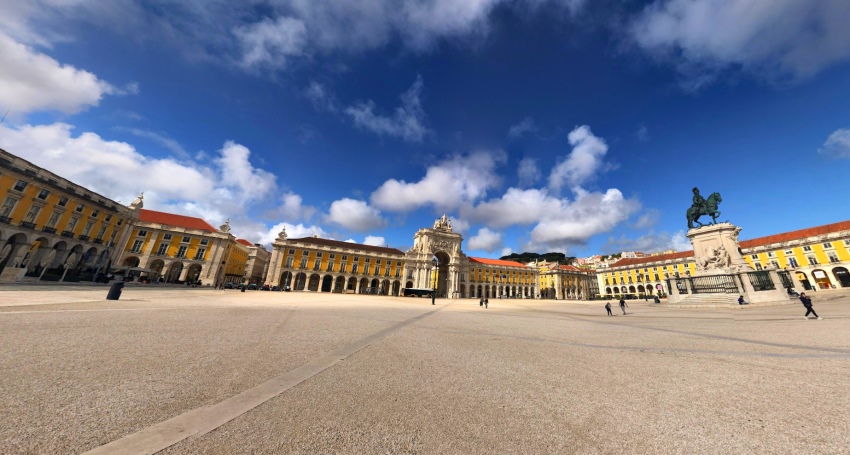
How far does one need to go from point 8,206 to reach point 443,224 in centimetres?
6683

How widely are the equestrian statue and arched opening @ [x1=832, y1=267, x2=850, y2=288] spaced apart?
4179 cm

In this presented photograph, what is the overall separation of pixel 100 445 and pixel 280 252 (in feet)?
201

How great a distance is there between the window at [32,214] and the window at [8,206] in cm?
152

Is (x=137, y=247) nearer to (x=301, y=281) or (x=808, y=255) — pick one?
(x=301, y=281)

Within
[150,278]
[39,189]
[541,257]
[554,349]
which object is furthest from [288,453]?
[541,257]

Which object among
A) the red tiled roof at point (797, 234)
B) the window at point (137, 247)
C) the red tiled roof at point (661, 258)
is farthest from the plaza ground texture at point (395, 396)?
the red tiled roof at point (661, 258)

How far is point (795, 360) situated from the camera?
558cm

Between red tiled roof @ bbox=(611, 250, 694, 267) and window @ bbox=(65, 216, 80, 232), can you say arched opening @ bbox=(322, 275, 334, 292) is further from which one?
red tiled roof @ bbox=(611, 250, 694, 267)

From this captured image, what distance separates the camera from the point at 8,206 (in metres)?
29.5

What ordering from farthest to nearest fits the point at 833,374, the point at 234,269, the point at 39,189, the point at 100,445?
the point at 234,269, the point at 39,189, the point at 833,374, the point at 100,445

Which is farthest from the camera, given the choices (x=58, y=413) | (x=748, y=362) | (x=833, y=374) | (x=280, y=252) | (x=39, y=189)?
(x=280, y=252)

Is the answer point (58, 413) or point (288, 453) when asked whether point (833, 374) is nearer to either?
point (288, 453)

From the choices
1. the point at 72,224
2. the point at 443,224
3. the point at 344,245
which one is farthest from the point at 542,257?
the point at 72,224

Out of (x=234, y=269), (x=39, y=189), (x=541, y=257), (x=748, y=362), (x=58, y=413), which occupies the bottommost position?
(x=58, y=413)
